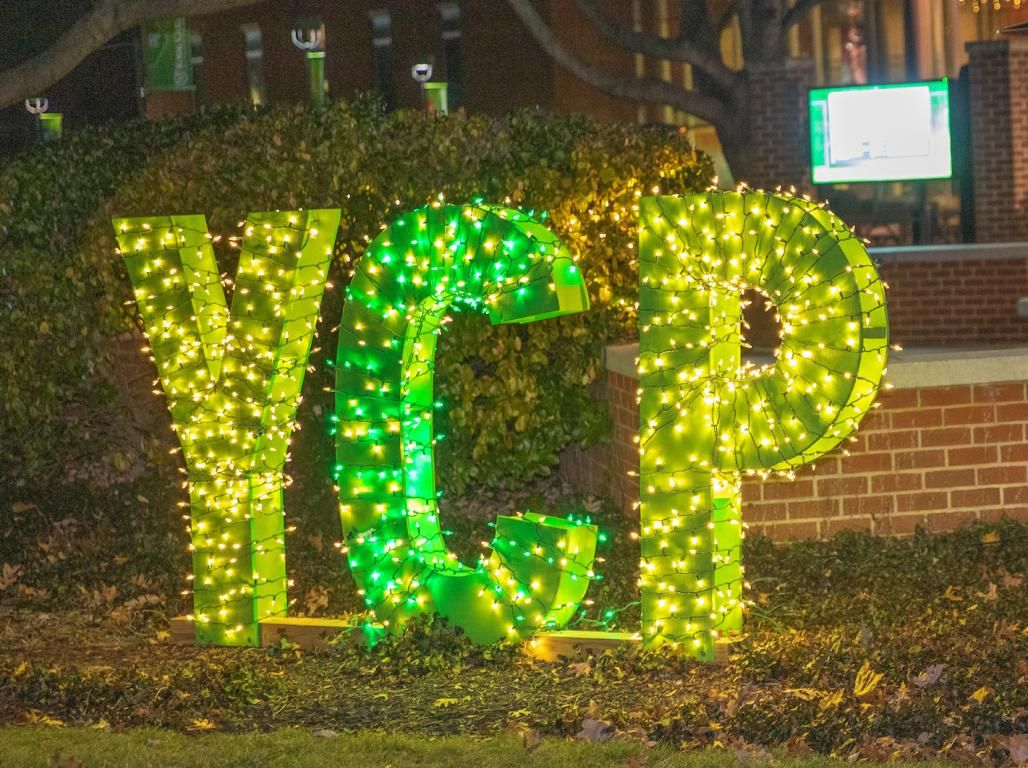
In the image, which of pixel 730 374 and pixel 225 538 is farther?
pixel 225 538

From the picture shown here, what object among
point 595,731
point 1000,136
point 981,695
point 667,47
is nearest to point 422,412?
point 595,731

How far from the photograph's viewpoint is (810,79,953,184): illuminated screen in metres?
17.7

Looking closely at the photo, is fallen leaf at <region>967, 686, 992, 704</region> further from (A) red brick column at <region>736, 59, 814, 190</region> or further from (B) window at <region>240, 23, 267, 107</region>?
(B) window at <region>240, 23, 267, 107</region>

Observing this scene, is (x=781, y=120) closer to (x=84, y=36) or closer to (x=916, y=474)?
(x=916, y=474)

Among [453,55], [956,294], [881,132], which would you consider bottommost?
[956,294]

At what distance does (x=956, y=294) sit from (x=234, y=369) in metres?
9.41

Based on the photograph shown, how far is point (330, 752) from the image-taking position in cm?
533

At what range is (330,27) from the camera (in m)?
29.6

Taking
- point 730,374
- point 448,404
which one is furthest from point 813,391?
point 448,404

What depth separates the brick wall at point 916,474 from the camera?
8227 millimetres

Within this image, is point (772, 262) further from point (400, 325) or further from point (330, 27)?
point (330, 27)

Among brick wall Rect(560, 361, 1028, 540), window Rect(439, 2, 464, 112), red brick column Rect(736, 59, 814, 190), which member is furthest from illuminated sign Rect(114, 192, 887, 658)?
window Rect(439, 2, 464, 112)

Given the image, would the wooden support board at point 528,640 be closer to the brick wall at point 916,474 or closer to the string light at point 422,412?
the string light at point 422,412

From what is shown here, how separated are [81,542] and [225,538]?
8.82 feet
